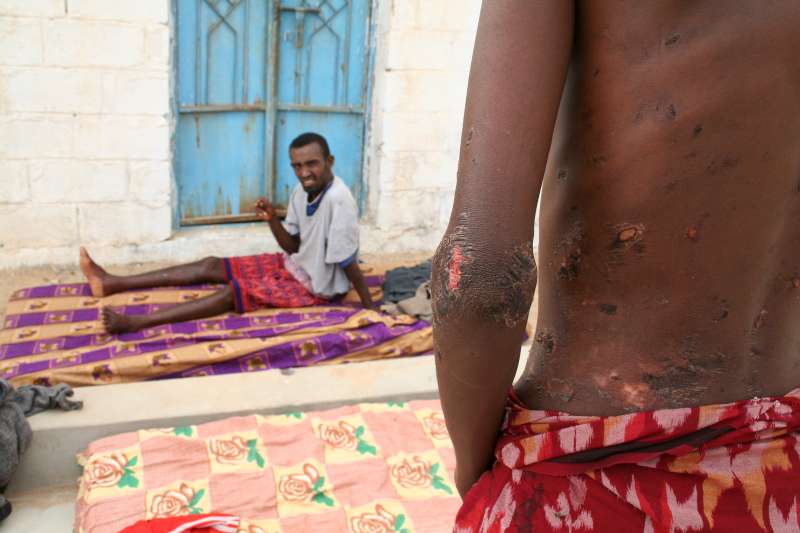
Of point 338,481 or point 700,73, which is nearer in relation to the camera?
point 700,73

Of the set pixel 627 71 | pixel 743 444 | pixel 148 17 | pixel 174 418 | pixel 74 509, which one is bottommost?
pixel 74 509

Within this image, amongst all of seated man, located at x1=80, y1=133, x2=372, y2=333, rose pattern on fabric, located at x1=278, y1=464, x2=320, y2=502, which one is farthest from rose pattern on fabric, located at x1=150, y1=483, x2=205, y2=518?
seated man, located at x1=80, y1=133, x2=372, y2=333

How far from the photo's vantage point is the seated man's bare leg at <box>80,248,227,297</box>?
4.52 m

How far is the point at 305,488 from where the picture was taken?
265 cm

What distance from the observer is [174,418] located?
114 inches

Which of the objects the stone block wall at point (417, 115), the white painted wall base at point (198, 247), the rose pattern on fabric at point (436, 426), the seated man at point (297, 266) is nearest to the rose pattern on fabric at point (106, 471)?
the rose pattern on fabric at point (436, 426)

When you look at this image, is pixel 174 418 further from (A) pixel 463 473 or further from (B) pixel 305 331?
(A) pixel 463 473

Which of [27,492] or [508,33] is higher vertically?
[508,33]

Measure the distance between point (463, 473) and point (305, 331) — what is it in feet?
9.92

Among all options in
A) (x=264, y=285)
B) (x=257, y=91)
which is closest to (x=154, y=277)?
(x=264, y=285)

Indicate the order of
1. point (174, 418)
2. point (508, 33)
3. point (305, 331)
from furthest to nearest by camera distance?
point (305, 331)
point (174, 418)
point (508, 33)

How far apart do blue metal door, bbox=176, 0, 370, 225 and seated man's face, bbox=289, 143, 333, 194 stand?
3.56ft

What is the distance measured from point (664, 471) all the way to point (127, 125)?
4.57 meters

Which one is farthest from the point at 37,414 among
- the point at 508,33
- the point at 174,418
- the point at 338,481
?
the point at 508,33
